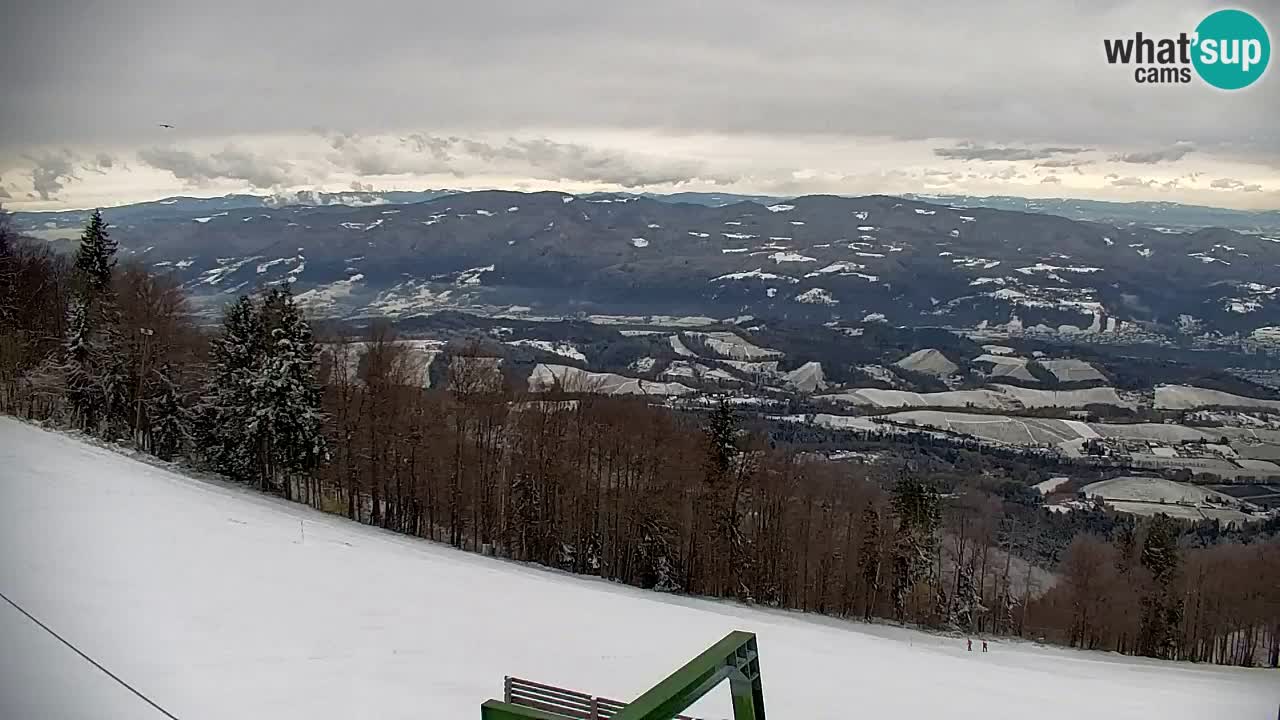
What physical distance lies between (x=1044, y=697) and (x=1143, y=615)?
2642cm

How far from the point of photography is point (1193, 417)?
3041 inches

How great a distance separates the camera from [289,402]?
1156 inches

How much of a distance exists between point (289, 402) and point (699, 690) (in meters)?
29.8

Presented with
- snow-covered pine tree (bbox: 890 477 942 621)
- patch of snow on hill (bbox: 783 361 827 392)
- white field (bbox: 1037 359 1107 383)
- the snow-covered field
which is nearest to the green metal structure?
the snow-covered field

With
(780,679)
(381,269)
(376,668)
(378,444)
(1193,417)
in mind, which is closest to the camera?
(376,668)

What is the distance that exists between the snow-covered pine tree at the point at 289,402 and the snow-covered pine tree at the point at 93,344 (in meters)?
4.90

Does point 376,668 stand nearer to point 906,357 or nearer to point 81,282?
point 81,282

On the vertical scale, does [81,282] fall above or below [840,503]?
above

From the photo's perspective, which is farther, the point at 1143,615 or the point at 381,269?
the point at 381,269

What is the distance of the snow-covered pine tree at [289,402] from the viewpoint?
1156 inches

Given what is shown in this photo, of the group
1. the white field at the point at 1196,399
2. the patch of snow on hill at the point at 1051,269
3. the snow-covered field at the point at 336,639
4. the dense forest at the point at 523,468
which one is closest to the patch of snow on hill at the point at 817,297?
the patch of snow on hill at the point at 1051,269

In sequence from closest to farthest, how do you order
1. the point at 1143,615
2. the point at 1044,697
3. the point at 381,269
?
the point at 1044,697, the point at 1143,615, the point at 381,269

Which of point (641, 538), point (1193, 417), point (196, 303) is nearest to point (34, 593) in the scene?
point (641, 538)

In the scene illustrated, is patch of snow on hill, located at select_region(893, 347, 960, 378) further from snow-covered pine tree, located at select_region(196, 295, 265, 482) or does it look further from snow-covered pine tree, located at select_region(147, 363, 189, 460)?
snow-covered pine tree, located at select_region(147, 363, 189, 460)
